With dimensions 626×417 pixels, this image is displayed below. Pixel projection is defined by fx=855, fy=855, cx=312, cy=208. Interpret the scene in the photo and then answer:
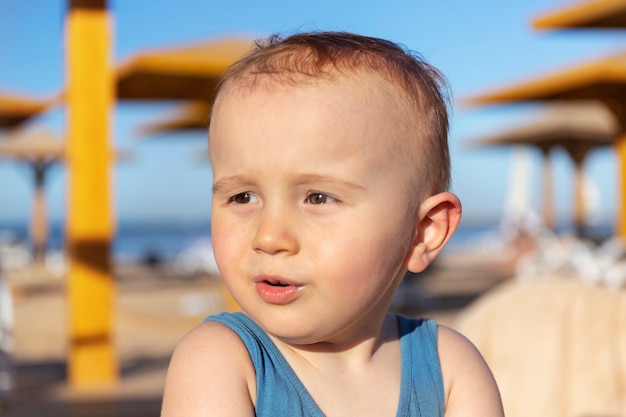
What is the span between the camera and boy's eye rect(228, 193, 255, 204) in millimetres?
1031

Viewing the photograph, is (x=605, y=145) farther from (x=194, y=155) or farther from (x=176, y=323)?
(x=176, y=323)

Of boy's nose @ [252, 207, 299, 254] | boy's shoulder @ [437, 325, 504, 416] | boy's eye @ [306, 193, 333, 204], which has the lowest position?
boy's shoulder @ [437, 325, 504, 416]

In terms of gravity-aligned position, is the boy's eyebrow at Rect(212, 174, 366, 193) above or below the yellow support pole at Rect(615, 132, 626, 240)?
below

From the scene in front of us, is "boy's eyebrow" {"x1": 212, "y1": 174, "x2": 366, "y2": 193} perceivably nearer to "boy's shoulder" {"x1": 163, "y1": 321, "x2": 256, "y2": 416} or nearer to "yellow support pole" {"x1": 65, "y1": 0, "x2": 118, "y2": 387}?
"boy's shoulder" {"x1": 163, "y1": 321, "x2": 256, "y2": 416}

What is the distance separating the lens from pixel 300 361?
3.51 ft

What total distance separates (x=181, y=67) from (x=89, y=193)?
1450 millimetres

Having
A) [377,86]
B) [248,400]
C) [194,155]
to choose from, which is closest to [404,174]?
[377,86]

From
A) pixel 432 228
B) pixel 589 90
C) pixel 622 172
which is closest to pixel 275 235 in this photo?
pixel 432 228

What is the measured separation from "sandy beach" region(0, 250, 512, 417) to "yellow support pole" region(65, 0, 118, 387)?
24 cm

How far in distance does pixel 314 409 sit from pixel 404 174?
304 mm

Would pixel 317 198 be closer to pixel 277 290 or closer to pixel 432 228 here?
pixel 277 290

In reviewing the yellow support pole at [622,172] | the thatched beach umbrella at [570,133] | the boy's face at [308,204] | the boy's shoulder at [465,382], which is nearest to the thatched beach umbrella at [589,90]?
the yellow support pole at [622,172]

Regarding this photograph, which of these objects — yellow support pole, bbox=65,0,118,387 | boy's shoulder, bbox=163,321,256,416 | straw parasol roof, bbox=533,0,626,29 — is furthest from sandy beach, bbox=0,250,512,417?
boy's shoulder, bbox=163,321,256,416

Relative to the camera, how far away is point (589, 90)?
8.99m
